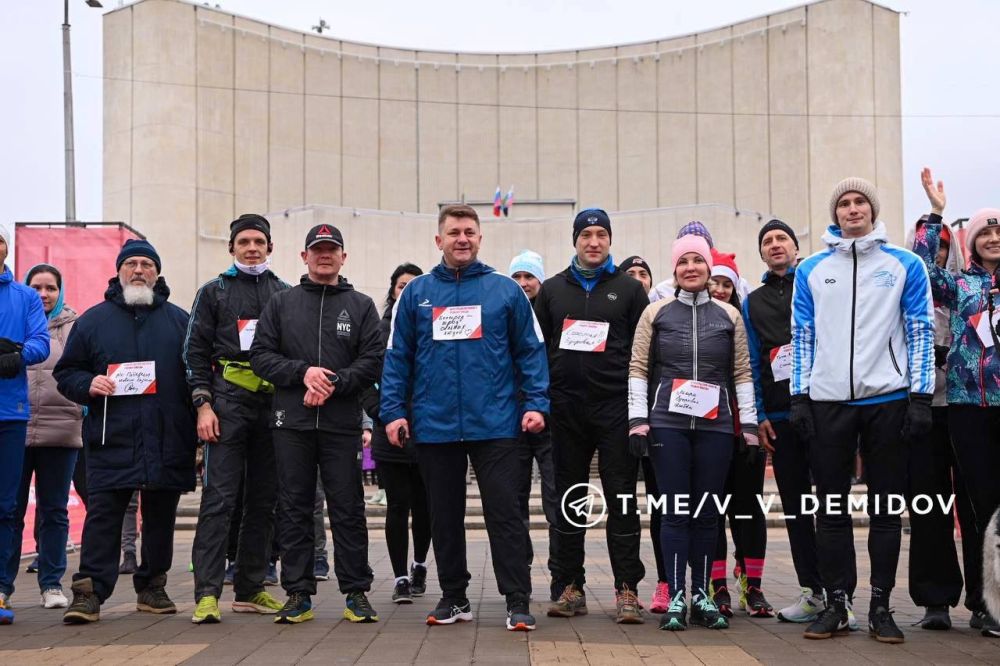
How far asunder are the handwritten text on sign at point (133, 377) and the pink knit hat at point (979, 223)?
3.89 m

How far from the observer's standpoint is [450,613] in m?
5.46

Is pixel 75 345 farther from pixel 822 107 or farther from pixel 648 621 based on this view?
pixel 822 107

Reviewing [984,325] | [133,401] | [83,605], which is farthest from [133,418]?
[984,325]

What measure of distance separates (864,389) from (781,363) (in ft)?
2.82

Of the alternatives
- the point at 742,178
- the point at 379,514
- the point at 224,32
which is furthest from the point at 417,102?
the point at 379,514

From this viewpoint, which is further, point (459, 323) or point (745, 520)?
point (745, 520)

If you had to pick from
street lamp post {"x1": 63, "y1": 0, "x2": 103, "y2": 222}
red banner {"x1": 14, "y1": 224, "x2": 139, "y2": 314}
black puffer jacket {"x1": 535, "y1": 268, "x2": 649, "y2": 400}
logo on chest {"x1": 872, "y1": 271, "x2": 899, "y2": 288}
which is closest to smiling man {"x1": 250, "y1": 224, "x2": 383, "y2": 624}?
black puffer jacket {"x1": 535, "y1": 268, "x2": 649, "y2": 400}

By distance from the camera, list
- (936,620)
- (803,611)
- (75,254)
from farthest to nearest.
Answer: (75,254) → (803,611) → (936,620)

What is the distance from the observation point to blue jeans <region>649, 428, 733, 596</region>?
5.49 metres

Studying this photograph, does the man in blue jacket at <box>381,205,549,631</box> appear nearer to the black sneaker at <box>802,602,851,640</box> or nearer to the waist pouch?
the waist pouch

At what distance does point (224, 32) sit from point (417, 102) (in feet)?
19.7

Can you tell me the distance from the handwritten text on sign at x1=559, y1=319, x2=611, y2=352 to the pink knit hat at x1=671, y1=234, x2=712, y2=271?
0.46 meters

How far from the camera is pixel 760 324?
6.15 metres

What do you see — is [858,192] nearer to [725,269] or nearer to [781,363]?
[781,363]
